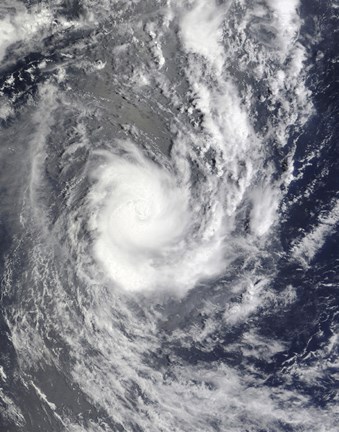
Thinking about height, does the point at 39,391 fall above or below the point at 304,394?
below

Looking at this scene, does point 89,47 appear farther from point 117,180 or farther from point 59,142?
point 117,180

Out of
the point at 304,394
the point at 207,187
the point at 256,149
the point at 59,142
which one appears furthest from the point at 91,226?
the point at 304,394

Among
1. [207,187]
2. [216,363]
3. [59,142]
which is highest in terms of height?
[207,187]

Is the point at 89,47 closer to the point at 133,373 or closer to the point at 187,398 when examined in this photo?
the point at 133,373

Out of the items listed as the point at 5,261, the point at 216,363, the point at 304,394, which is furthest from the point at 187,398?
the point at 5,261

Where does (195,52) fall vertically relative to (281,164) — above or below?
above

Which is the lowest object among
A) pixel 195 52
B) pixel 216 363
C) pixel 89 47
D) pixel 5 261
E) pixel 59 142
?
pixel 5 261
